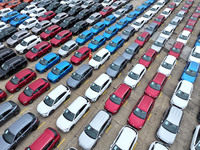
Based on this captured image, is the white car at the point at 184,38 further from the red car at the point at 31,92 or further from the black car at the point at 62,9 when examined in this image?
the black car at the point at 62,9

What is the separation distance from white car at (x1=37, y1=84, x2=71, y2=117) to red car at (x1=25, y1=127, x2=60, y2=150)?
2.42 meters

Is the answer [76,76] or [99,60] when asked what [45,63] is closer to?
[76,76]

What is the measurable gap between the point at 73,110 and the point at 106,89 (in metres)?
4.82

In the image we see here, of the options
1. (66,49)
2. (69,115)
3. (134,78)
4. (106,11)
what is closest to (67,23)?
(66,49)

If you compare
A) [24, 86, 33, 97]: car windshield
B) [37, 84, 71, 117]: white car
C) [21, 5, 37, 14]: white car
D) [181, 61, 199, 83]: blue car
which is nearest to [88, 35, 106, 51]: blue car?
[37, 84, 71, 117]: white car

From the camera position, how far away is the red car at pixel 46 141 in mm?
10141

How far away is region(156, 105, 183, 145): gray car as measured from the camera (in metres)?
11.0

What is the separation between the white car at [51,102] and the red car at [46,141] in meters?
2.42

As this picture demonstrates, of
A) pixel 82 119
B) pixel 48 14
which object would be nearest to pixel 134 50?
pixel 82 119

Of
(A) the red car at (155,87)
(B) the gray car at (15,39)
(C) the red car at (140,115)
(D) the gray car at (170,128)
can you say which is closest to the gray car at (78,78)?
(C) the red car at (140,115)

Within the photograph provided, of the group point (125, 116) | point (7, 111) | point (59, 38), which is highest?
point (59, 38)

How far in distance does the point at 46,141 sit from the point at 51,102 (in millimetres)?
3685

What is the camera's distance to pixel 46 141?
1038 centimetres

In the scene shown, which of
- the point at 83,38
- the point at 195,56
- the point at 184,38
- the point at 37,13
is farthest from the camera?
the point at 37,13
